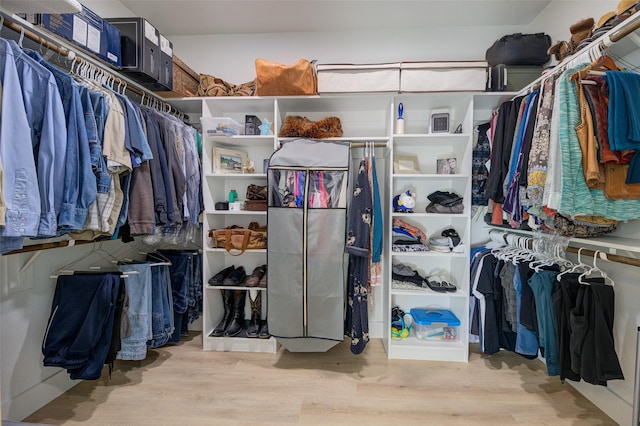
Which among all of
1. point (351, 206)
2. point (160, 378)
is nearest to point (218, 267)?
point (160, 378)

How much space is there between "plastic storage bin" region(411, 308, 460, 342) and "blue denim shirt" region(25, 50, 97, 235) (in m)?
2.33

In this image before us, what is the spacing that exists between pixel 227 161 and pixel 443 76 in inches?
73.0

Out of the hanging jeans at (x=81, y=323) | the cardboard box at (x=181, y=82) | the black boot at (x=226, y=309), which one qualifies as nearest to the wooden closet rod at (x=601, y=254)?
the black boot at (x=226, y=309)

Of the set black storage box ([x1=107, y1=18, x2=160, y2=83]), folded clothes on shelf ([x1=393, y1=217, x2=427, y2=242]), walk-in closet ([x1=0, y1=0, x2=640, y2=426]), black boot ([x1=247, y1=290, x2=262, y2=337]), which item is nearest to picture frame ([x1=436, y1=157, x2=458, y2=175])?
walk-in closet ([x1=0, y1=0, x2=640, y2=426])

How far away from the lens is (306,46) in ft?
8.01

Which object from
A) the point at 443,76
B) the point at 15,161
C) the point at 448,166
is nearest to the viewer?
the point at 15,161

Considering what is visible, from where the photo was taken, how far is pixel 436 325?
7.32 ft

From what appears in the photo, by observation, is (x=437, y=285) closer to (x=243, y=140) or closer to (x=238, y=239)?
(x=238, y=239)

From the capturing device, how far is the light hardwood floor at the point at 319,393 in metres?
1.50

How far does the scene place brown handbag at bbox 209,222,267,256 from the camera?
2.10m

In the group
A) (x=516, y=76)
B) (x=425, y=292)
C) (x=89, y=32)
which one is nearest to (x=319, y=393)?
(x=425, y=292)

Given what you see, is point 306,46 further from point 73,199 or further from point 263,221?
point 73,199

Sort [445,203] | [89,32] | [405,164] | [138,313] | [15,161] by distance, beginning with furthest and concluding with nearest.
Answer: [405,164]
[445,203]
[138,313]
[89,32]
[15,161]

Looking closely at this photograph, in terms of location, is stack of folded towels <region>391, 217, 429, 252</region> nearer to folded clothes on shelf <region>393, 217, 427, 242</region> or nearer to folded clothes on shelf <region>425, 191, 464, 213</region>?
folded clothes on shelf <region>393, 217, 427, 242</region>
